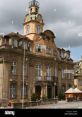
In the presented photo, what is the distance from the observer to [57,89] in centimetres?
6075

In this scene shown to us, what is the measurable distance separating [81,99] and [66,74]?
35.0 ft

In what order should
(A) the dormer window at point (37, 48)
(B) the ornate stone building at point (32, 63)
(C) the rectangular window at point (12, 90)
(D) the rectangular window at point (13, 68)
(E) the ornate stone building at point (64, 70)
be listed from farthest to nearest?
(E) the ornate stone building at point (64, 70) → (A) the dormer window at point (37, 48) → (D) the rectangular window at point (13, 68) → (C) the rectangular window at point (12, 90) → (B) the ornate stone building at point (32, 63)

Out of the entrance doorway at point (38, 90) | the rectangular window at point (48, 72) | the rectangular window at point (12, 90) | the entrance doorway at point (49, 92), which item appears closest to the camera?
the rectangular window at point (12, 90)

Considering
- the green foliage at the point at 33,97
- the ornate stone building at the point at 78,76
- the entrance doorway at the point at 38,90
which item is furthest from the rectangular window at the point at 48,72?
the ornate stone building at the point at 78,76

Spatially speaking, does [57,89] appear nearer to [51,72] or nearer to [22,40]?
[51,72]

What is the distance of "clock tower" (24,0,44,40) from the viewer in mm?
60231

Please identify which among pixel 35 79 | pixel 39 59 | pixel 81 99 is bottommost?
pixel 81 99

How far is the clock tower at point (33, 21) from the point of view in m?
60.2

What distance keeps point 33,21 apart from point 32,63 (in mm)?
10209

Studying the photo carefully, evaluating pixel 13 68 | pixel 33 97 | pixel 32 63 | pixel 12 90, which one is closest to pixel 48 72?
pixel 32 63

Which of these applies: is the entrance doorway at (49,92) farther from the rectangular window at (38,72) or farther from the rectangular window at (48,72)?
the rectangular window at (38,72)

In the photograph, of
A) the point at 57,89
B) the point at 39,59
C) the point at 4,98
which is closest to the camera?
the point at 4,98

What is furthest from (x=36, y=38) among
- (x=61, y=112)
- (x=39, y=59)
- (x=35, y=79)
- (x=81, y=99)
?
(x=61, y=112)

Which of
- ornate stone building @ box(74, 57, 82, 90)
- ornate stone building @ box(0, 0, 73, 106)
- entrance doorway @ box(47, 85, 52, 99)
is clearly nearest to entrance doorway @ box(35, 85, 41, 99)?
ornate stone building @ box(0, 0, 73, 106)
